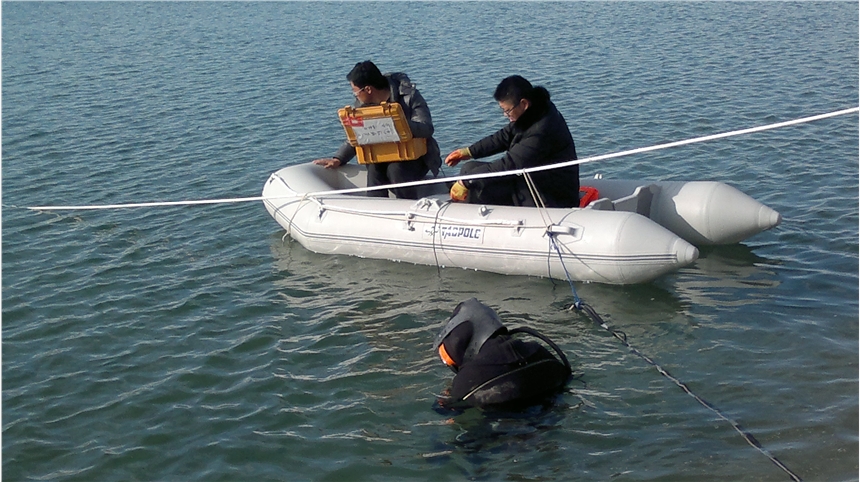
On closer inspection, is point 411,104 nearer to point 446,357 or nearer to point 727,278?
point 727,278

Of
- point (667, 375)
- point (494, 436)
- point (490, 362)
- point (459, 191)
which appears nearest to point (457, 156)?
point (459, 191)

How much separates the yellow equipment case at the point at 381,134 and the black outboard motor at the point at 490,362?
9.07 feet

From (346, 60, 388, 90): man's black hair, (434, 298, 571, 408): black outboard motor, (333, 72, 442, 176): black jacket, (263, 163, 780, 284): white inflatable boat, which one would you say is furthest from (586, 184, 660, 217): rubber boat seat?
(434, 298, 571, 408): black outboard motor

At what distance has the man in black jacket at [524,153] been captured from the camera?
6602mm

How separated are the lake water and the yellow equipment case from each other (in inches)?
35.6

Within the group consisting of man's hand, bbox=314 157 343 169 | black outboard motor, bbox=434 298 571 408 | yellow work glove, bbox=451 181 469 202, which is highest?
man's hand, bbox=314 157 343 169

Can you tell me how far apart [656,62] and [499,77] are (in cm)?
240

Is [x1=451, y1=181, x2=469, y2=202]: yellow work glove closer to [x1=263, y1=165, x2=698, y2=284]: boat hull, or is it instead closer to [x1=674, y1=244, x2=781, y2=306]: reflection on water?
[x1=263, y1=165, x2=698, y2=284]: boat hull

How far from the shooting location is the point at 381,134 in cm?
754

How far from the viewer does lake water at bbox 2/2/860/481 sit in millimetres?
4883

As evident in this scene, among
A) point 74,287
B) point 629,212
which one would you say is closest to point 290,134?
point 74,287

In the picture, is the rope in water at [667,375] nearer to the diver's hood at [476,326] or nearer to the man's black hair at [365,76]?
the diver's hood at [476,326]

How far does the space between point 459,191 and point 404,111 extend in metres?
0.85

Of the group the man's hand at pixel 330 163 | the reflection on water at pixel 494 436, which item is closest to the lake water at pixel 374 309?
the reflection on water at pixel 494 436
